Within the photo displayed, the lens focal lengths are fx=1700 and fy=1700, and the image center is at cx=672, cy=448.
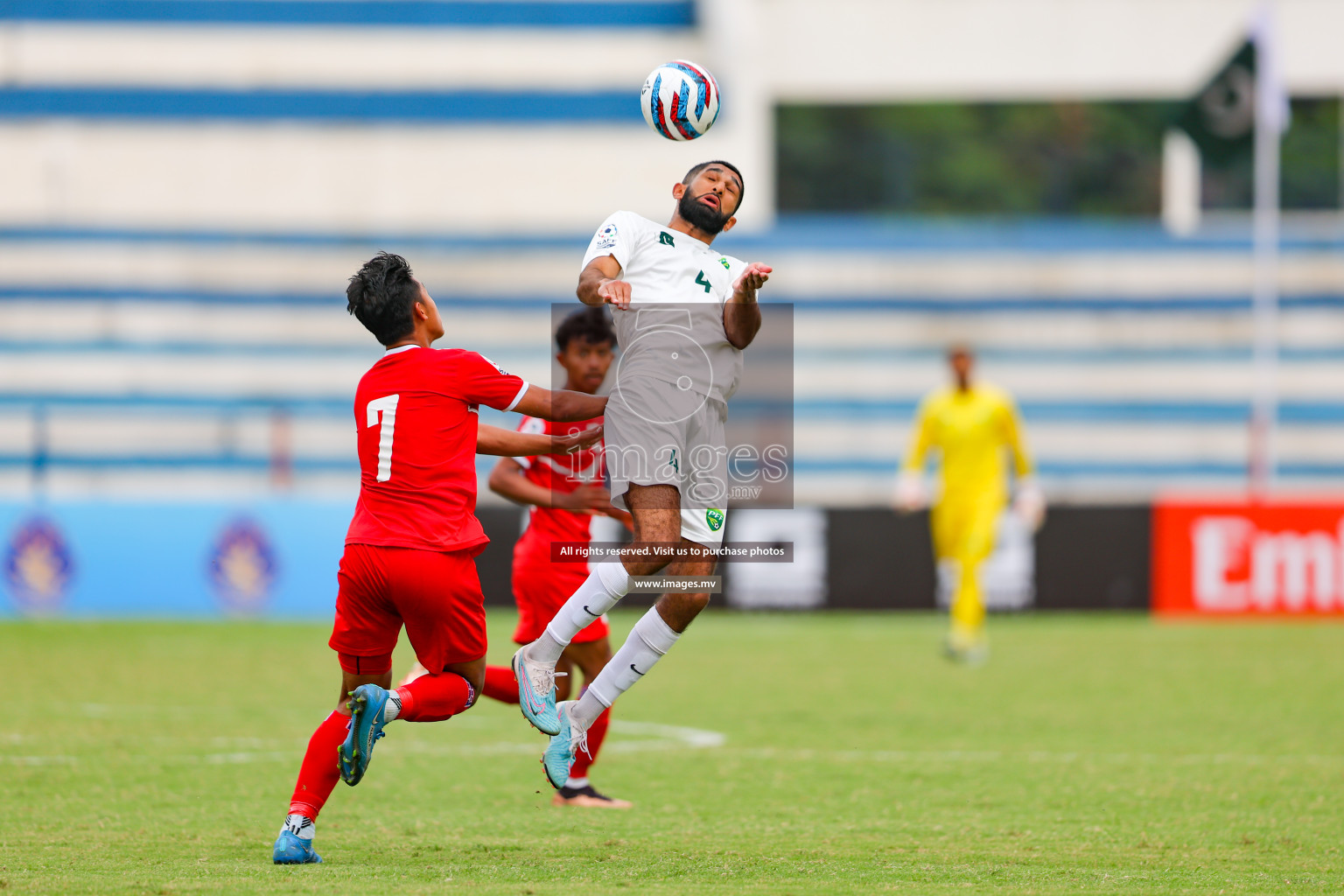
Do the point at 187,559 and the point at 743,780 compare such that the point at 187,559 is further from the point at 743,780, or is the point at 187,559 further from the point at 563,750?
the point at 563,750

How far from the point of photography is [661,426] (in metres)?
6.25

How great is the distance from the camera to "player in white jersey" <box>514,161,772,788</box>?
20.5 ft

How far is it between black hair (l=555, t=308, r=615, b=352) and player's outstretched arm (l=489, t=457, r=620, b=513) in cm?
58

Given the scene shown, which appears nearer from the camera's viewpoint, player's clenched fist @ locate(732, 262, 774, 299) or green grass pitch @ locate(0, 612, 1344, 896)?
green grass pitch @ locate(0, 612, 1344, 896)

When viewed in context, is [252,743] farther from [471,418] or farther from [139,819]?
[471,418]

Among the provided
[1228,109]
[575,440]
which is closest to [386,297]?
[575,440]

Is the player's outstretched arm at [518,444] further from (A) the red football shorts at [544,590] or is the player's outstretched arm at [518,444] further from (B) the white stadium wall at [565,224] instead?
(B) the white stadium wall at [565,224]

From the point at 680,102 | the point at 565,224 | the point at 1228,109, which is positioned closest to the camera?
the point at 680,102

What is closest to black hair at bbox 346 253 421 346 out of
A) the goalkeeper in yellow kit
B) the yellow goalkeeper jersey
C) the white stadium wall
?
the goalkeeper in yellow kit

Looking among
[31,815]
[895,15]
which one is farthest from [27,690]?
[895,15]

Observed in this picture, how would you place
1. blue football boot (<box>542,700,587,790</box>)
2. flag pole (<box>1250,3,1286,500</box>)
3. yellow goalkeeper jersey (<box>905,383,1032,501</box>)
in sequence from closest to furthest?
blue football boot (<box>542,700,587,790</box>) → yellow goalkeeper jersey (<box>905,383,1032,501</box>) → flag pole (<box>1250,3,1286,500</box>)

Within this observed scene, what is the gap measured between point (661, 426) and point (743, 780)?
2365 millimetres

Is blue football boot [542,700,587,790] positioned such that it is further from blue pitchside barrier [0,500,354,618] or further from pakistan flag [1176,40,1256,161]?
pakistan flag [1176,40,1256,161]

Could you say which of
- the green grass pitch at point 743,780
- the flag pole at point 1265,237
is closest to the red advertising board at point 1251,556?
the green grass pitch at point 743,780
